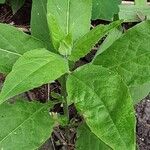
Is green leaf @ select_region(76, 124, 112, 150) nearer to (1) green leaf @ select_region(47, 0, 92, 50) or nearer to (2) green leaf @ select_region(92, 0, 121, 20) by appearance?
(1) green leaf @ select_region(47, 0, 92, 50)

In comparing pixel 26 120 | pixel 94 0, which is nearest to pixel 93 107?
pixel 26 120

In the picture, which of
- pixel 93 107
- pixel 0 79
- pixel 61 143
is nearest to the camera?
pixel 93 107

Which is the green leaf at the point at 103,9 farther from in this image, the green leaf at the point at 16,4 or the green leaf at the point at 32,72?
the green leaf at the point at 32,72

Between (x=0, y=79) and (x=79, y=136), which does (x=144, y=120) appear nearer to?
(x=79, y=136)

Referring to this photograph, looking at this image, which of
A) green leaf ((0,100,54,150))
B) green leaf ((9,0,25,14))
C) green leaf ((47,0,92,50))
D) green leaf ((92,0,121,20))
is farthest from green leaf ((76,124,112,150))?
green leaf ((9,0,25,14))

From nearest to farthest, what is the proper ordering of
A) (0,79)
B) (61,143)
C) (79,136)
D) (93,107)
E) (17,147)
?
(93,107) < (17,147) < (79,136) < (61,143) < (0,79)

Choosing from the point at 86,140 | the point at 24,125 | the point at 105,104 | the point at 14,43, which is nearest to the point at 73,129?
the point at 86,140

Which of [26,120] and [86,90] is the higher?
[86,90]
